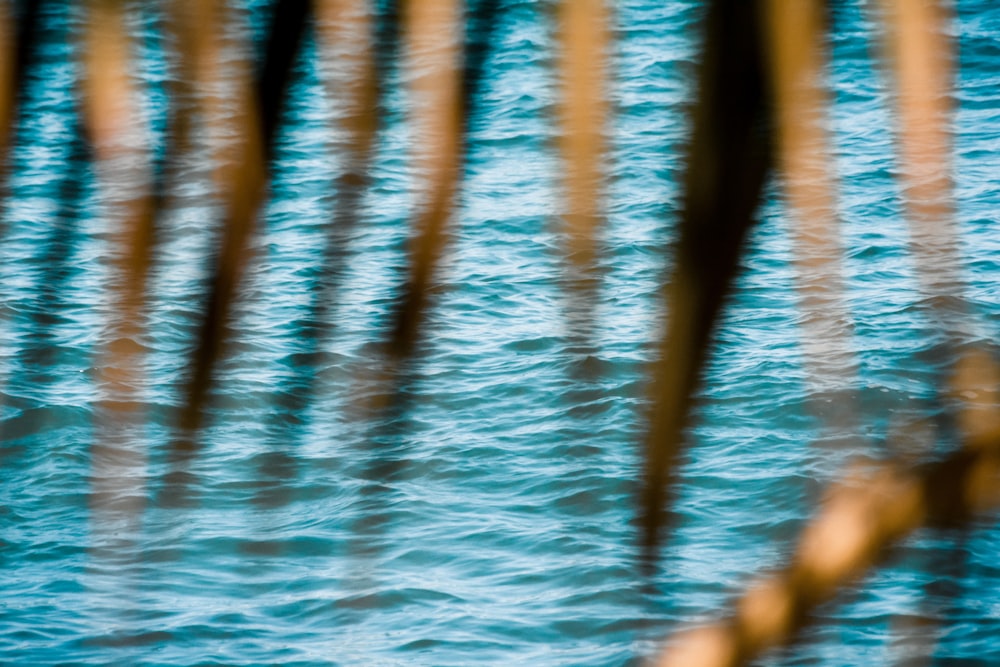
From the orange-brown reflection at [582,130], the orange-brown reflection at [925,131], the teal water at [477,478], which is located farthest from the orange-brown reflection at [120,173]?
the teal water at [477,478]

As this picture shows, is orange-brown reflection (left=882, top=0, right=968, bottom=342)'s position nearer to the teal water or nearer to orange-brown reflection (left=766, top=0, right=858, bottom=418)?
orange-brown reflection (left=766, top=0, right=858, bottom=418)

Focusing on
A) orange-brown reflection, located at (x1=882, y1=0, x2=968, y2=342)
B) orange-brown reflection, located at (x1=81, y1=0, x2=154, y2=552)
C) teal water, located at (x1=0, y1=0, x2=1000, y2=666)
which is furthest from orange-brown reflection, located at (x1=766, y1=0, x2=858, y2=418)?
teal water, located at (x1=0, y1=0, x2=1000, y2=666)

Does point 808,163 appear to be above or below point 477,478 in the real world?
above

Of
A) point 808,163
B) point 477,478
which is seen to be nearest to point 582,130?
point 808,163

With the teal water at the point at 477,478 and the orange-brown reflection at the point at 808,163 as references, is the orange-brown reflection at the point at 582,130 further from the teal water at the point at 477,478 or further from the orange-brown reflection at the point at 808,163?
the teal water at the point at 477,478

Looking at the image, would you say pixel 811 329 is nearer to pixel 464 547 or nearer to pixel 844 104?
pixel 464 547

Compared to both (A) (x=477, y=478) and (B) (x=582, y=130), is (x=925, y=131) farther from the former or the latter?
(A) (x=477, y=478)

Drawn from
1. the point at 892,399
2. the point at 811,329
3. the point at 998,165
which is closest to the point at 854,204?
the point at 998,165

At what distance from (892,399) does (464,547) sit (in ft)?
9.81

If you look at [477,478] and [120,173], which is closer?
[120,173]

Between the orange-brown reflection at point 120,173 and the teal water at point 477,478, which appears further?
the teal water at point 477,478

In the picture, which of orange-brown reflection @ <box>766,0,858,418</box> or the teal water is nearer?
orange-brown reflection @ <box>766,0,858,418</box>

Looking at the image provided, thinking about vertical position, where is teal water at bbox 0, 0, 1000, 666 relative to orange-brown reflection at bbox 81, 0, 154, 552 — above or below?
below

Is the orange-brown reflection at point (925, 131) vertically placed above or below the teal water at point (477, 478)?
above
